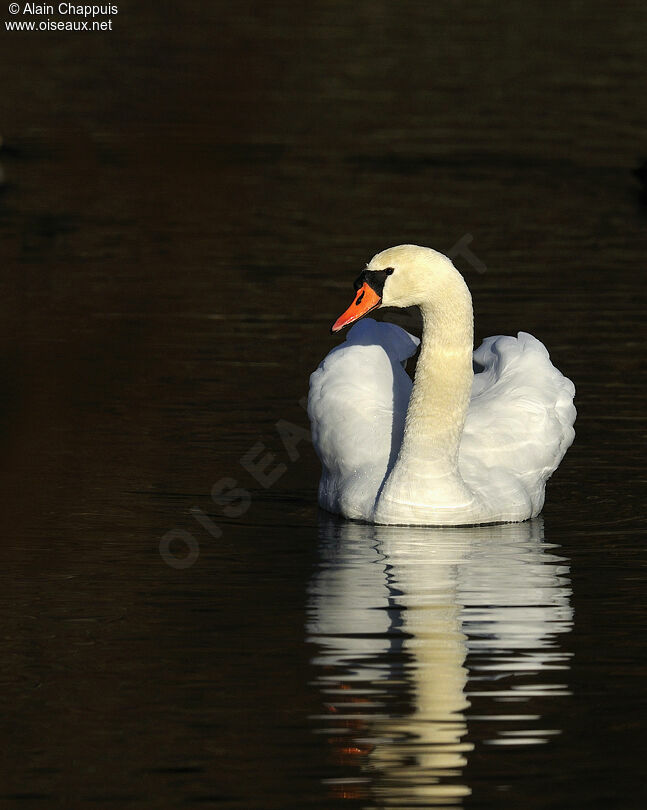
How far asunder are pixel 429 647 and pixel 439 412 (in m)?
2.69

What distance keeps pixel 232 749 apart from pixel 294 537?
3736 mm

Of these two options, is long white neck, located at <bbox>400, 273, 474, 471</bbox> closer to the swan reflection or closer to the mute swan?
the mute swan

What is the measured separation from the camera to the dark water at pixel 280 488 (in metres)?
8.38

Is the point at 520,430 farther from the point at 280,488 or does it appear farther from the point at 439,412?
the point at 280,488

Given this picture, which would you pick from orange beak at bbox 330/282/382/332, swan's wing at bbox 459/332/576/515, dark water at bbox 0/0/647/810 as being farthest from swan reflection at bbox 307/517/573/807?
orange beak at bbox 330/282/382/332

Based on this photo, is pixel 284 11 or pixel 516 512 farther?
pixel 284 11

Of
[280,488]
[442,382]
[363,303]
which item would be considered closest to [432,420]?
[442,382]

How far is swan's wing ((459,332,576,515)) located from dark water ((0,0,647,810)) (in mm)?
323

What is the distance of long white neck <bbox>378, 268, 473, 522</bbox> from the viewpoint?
12125 mm

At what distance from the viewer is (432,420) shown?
12148 mm

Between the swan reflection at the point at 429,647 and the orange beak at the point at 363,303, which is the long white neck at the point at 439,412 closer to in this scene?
the swan reflection at the point at 429,647

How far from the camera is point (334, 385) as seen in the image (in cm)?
1277

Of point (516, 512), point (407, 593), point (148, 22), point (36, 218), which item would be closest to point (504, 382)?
point (516, 512)

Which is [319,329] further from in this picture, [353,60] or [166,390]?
[353,60]
